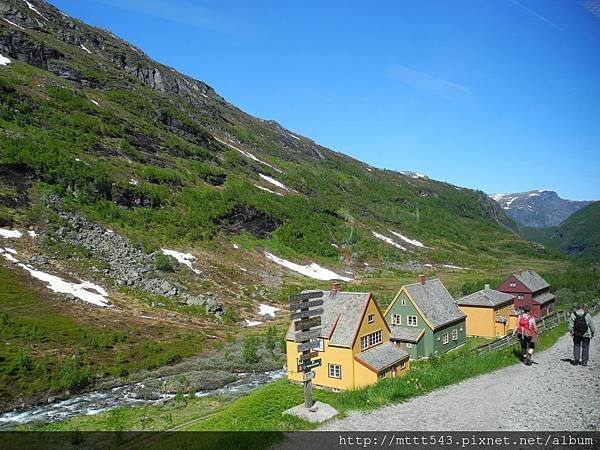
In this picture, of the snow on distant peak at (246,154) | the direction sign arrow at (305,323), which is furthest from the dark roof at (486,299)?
the snow on distant peak at (246,154)

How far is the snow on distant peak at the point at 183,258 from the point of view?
61188mm

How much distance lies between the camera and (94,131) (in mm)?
82500

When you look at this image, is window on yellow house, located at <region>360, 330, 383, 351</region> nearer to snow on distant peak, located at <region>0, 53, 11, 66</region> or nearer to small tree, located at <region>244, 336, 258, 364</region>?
small tree, located at <region>244, 336, 258, 364</region>

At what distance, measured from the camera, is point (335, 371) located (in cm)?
3092

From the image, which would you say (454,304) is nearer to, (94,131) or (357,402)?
(357,402)

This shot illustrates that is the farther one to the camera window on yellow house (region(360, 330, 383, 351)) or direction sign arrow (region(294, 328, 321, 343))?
window on yellow house (region(360, 330, 383, 351))

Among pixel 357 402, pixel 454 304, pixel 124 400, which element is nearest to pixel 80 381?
pixel 124 400

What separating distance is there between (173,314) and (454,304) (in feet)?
98.4

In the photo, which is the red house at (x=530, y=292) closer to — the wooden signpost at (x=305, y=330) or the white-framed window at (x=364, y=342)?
the white-framed window at (x=364, y=342)

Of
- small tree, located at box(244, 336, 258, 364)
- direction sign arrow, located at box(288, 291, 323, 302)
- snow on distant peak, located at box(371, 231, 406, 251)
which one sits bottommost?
small tree, located at box(244, 336, 258, 364)

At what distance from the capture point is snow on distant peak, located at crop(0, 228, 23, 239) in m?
48.8

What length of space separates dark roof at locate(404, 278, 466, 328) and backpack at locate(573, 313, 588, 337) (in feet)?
76.1

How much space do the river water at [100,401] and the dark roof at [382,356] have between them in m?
8.39

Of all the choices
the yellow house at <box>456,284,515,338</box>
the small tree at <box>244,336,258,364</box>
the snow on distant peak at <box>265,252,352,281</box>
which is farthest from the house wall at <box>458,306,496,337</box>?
the snow on distant peak at <box>265,252,352,281</box>
